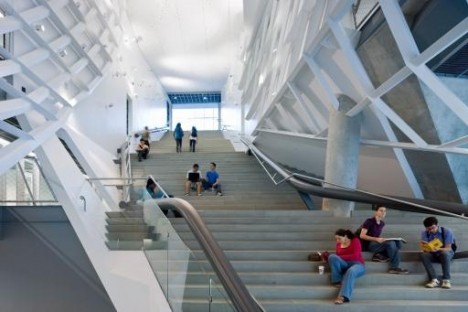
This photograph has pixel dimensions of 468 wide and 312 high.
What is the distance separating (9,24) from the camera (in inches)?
221

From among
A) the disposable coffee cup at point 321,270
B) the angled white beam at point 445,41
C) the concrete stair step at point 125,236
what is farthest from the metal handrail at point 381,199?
the concrete stair step at point 125,236

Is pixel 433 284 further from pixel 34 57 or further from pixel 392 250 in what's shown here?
pixel 34 57

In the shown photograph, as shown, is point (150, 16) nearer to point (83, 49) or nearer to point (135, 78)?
point (135, 78)

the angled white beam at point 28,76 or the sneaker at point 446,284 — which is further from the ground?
the angled white beam at point 28,76

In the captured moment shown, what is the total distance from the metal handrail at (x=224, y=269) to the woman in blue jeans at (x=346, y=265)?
122cm

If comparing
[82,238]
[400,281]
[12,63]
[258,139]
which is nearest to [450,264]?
[400,281]

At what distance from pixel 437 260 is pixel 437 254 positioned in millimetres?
97

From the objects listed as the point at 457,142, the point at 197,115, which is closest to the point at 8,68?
the point at 457,142

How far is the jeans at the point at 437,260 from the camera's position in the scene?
4816mm

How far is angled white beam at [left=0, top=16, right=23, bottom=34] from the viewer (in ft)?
17.8

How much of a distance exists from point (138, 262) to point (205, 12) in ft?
32.3

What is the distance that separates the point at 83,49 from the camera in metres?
9.12

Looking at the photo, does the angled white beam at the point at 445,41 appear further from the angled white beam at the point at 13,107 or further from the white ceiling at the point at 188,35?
the white ceiling at the point at 188,35

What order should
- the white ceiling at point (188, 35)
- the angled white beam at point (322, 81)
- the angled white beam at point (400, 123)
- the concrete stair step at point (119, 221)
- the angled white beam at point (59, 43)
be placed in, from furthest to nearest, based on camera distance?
the white ceiling at point (188, 35) → the concrete stair step at point (119, 221) → the angled white beam at point (59, 43) → the angled white beam at point (322, 81) → the angled white beam at point (400, 123)
